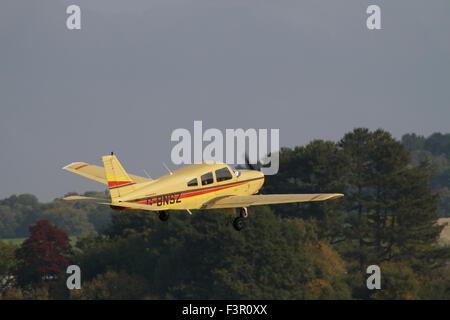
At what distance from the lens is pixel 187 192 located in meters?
35.6

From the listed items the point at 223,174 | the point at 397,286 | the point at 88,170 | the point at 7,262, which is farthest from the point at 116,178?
the point at 7,262

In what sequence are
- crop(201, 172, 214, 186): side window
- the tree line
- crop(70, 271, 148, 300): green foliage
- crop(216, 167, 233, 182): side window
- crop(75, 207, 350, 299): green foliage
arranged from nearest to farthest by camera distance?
crop(201, 172, 214, 186): side window, crop(216, 167, 233, 182): side window, crop(75, 207, 350, 299): green foliage, the tree line, crop(70, 271, 148, 300): green foliage

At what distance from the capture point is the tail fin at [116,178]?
33.9m

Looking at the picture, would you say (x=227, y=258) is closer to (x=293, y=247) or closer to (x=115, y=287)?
(x=293, y=247)

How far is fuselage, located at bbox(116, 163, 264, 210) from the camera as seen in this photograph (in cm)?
3441

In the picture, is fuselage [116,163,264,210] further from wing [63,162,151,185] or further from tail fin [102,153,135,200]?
wing [63,162,151,185]

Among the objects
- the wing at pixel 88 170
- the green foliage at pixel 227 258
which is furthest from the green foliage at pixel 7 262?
the wing at pixel 88 170

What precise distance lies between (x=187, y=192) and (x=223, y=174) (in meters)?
3.01

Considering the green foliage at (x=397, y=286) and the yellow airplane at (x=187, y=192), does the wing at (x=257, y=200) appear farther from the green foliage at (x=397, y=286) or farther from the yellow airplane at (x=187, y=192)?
the green foliage at (x=397, y=286)

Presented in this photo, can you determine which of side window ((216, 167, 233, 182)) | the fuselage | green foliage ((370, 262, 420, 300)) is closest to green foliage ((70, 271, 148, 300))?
green foliage ((370, 262, 420, 300))

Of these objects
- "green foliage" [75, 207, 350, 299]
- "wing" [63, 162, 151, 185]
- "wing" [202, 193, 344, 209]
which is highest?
"wing" [63, 162, 151, 185]

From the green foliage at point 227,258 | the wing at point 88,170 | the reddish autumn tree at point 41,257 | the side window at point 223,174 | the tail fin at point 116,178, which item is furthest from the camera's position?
the reddish autumn tree at point 41,257

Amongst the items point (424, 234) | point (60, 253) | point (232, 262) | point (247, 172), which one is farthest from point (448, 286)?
point (247, 172)

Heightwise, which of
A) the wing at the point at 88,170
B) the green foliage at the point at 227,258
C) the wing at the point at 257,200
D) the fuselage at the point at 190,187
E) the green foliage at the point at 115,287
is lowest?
the green foliage at the point at 115,287
